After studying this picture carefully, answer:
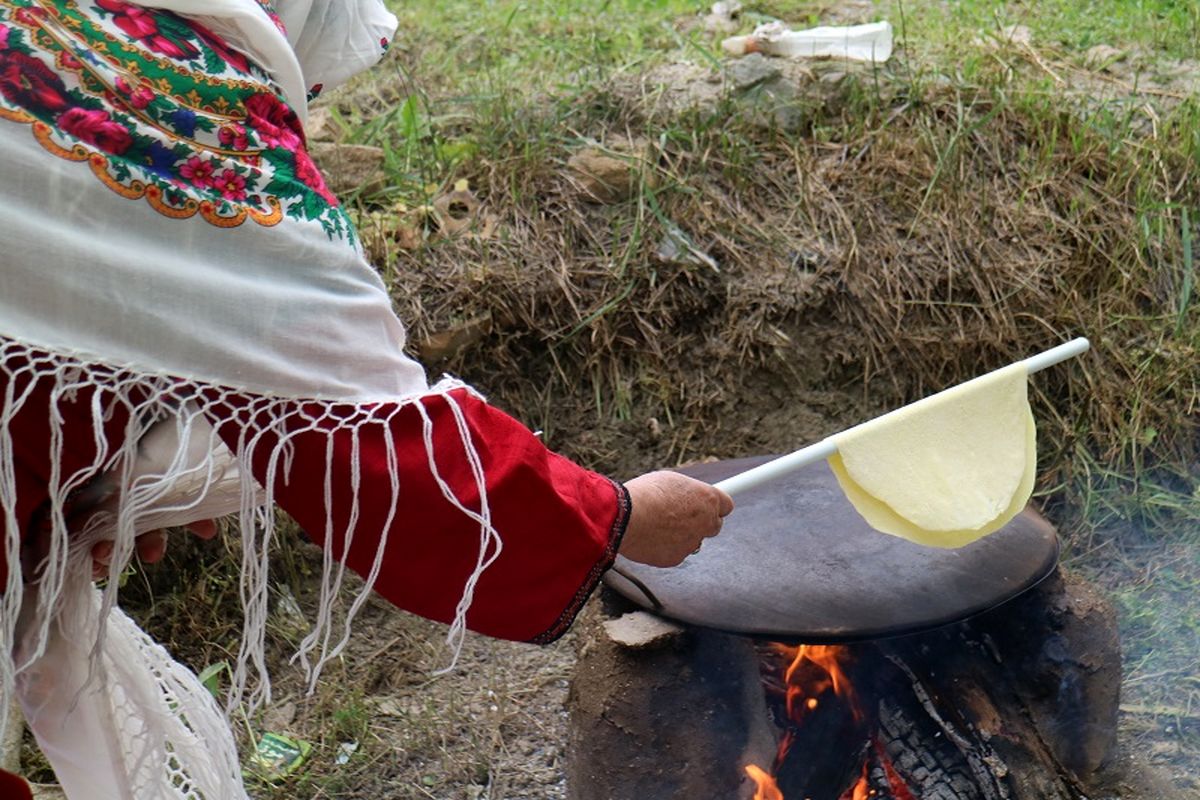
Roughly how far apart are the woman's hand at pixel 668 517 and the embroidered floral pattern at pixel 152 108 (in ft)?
1.61

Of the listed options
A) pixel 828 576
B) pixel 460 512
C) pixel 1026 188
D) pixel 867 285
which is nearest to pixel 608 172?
pixel 867 285

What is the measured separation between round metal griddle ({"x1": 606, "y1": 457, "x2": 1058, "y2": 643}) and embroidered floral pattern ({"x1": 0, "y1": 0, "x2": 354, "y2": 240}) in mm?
869

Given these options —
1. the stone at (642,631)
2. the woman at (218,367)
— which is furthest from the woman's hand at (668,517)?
the stone at (642,631)

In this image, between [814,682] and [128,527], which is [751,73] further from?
[128,527]

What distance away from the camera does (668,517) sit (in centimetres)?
150

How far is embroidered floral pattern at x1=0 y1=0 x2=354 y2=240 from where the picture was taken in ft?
3.73

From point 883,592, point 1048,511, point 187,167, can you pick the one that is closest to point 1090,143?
point 1048,511

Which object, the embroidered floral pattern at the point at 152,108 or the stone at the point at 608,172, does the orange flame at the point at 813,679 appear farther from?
the stone at the point at 608,172

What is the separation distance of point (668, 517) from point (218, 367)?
562mm

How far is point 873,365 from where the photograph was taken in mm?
2891

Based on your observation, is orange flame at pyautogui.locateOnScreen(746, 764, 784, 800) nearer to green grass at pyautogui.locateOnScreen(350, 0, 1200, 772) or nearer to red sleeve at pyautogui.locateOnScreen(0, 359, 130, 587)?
green grass at pyautogui.locateOnScreen(350, 0, 1200, 772)

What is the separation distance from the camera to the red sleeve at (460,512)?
1.27 meters

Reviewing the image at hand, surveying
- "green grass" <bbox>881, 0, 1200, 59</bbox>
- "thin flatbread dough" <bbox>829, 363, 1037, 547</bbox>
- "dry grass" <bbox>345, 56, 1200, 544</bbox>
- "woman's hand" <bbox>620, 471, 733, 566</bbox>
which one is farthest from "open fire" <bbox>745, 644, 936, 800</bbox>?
"green grass" <bbox>881, 0, 1200, 59</bbox>

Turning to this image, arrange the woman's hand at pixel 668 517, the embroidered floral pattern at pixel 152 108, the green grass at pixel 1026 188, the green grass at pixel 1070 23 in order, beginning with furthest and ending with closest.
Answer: the green grass at pixel 1070 23, the green grass at pixel 1026 188, the woman's hand at pixel 668 517, the embroidered floral pattern at pixel 152 108
